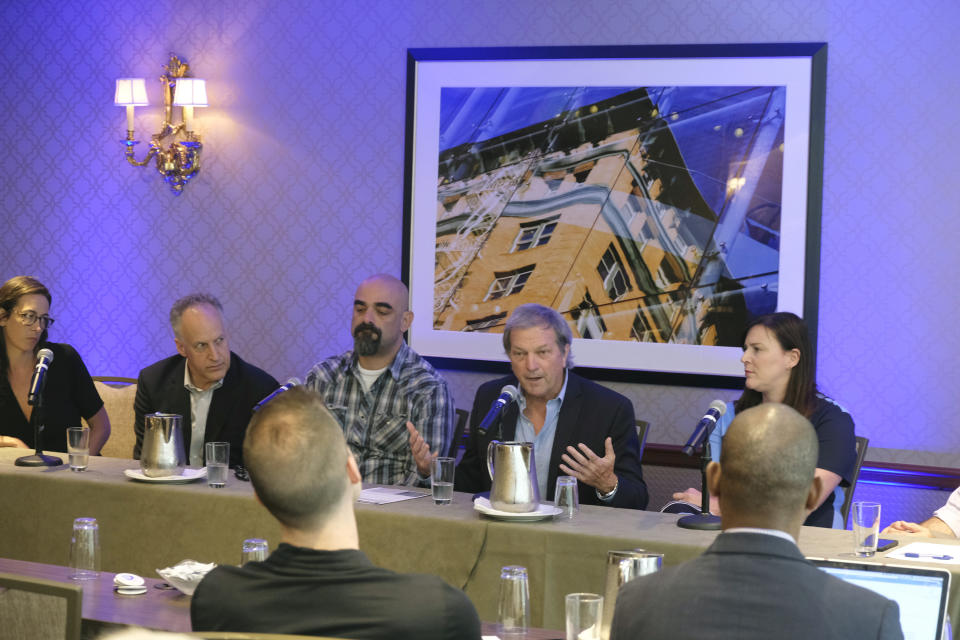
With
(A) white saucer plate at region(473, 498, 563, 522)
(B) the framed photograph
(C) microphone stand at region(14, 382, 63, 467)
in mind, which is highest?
(B) the framed photograph

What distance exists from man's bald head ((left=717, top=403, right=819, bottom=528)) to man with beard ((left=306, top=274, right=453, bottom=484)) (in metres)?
2.31

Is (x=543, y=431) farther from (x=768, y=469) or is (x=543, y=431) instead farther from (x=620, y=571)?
(x=768, y=469)

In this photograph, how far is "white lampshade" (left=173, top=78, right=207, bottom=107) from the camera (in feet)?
16.7

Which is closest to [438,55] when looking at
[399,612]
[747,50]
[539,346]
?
[747,50]

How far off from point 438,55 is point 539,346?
1.78m

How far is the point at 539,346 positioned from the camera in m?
3.61

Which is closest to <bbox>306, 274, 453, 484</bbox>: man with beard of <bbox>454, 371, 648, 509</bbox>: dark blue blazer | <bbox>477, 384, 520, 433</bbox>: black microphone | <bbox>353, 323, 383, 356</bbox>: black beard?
<bbox>353, 323, 383, 356</bbox>: black beard

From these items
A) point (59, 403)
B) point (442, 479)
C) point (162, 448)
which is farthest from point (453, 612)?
point (59, 403)

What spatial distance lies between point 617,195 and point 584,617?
112 inches

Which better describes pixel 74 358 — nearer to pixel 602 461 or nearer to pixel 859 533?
pixel 602 461

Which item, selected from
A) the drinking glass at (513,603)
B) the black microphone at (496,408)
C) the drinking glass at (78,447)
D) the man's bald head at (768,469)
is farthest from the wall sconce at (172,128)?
the man's bald head at (768,469)

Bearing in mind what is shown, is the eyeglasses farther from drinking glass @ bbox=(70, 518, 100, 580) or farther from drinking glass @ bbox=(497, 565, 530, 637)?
drinking glass @ bbox=(497, 565, 530, 637)

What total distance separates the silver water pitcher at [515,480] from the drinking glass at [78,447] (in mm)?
1419

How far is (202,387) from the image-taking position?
4.10 m
